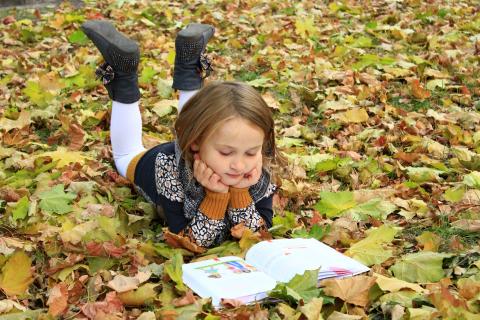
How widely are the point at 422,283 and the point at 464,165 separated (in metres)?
1.31

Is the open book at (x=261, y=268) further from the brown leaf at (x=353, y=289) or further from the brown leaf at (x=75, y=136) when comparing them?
the brown leaf at (x=75, y=136)

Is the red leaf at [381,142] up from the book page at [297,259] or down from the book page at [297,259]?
down

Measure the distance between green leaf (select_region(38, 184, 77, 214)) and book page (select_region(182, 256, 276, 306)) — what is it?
35.2 inches

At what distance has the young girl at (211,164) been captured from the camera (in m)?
2.74

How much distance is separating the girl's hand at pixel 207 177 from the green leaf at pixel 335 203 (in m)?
0.66

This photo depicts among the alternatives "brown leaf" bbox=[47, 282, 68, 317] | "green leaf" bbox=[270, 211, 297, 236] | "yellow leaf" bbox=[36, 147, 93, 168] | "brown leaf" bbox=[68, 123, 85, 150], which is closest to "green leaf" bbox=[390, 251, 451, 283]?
"green leaf" bbox=[270, 211, 297, 236]

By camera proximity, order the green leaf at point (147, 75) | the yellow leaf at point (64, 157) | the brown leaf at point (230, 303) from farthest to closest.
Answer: the green leaf at point (147, 75), the yellow leaf at point (64, 157), the brown leaf at point (230, 303)

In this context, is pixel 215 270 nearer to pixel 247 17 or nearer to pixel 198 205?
pixel 198 205

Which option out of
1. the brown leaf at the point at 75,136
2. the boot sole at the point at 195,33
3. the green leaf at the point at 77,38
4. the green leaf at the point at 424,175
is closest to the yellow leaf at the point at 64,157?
the brown leaf at the point at 75,136

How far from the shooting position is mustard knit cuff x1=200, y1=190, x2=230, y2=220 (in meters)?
2.90

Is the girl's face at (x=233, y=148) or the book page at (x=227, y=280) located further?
the girl's face at (x=233, y=148)

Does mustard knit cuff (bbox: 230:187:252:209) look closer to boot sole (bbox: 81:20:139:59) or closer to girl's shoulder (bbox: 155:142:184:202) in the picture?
girl's shoulder (bbox: 155:142:184:202)

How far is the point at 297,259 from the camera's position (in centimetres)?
261

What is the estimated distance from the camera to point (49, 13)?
287 inches
